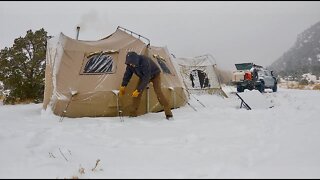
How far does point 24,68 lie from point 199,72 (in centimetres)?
923

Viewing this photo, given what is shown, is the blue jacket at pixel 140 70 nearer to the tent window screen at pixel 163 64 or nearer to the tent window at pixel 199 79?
the tent window screen at pixel 163 64

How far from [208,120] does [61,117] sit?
147 inches

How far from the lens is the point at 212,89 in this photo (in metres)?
17.1

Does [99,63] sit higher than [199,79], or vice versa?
[99,63]

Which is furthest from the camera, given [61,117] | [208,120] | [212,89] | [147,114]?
[212,89]

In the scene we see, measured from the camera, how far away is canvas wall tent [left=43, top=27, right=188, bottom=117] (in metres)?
8.44

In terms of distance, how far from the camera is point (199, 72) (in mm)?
18016

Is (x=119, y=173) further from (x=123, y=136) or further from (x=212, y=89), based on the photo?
(x=212, y=89)

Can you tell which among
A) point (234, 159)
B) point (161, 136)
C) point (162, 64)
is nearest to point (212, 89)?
point (162, 64)

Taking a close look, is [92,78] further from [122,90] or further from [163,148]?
[163,148]

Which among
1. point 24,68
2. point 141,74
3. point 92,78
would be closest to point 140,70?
point 141,74

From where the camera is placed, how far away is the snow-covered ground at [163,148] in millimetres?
3773

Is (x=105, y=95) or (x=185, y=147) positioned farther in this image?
(x=105, y=95)

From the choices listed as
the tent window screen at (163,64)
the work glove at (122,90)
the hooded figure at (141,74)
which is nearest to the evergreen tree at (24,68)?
the tent window screen at (163,64)
